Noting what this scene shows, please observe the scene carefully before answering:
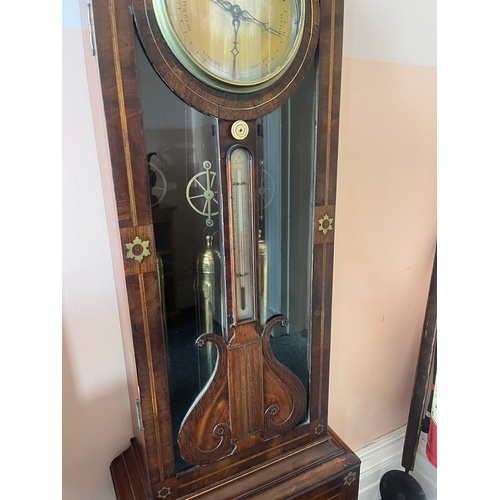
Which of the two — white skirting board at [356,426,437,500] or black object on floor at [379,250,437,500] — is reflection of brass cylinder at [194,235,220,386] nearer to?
black object on floor at [379,250,437,500]

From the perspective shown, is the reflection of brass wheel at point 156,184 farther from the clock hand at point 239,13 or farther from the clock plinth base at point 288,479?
the clock plinth base at point 288,479

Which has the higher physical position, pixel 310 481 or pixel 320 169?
pixel 320 169

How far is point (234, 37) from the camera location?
0.57m

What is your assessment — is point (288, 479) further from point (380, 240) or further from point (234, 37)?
point (234, 37)

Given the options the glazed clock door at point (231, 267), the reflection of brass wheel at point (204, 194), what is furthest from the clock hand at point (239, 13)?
the reflection of brass wheel at point (204, 194)

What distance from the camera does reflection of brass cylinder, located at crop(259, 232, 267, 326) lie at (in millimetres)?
714

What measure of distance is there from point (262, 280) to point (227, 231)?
0.42ft

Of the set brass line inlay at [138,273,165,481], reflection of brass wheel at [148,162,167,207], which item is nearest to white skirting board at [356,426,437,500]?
brass line inlay at [138,273,165,481]

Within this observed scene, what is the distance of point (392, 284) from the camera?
123 cm

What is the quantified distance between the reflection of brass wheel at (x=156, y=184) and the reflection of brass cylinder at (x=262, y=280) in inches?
7.7

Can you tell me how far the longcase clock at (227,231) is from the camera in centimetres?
56

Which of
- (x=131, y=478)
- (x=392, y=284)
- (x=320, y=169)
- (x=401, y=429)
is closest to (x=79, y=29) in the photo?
(x=320, y=169)
